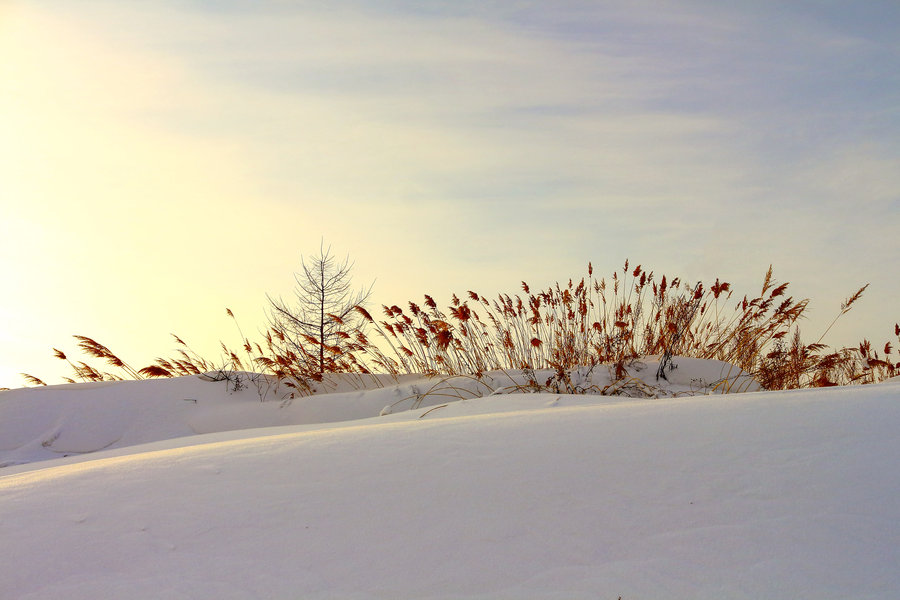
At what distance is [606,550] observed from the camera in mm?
1353

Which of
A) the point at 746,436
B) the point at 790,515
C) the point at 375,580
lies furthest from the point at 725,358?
the point at 375,580

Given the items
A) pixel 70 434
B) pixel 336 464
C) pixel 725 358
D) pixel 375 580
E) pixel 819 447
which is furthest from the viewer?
pixel 725 358

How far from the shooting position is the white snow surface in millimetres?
1294

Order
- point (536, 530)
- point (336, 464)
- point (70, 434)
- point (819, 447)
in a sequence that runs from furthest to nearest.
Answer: point (70, 434) → point (336, 464) → point (819, 447) → point (536, 530)

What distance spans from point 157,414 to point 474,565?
5.02 metres

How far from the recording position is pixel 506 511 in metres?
1.53

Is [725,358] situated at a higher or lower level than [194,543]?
higher

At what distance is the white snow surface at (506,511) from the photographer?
1.29m

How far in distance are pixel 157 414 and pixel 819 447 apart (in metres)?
5.27

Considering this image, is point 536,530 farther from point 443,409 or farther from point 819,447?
point 443,409

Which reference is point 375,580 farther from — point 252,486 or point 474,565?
point 252,486

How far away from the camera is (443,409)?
3199 millimetres

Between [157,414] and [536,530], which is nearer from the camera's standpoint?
[536,530]

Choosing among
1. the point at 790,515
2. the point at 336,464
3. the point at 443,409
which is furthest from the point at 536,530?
the point at 443,409
